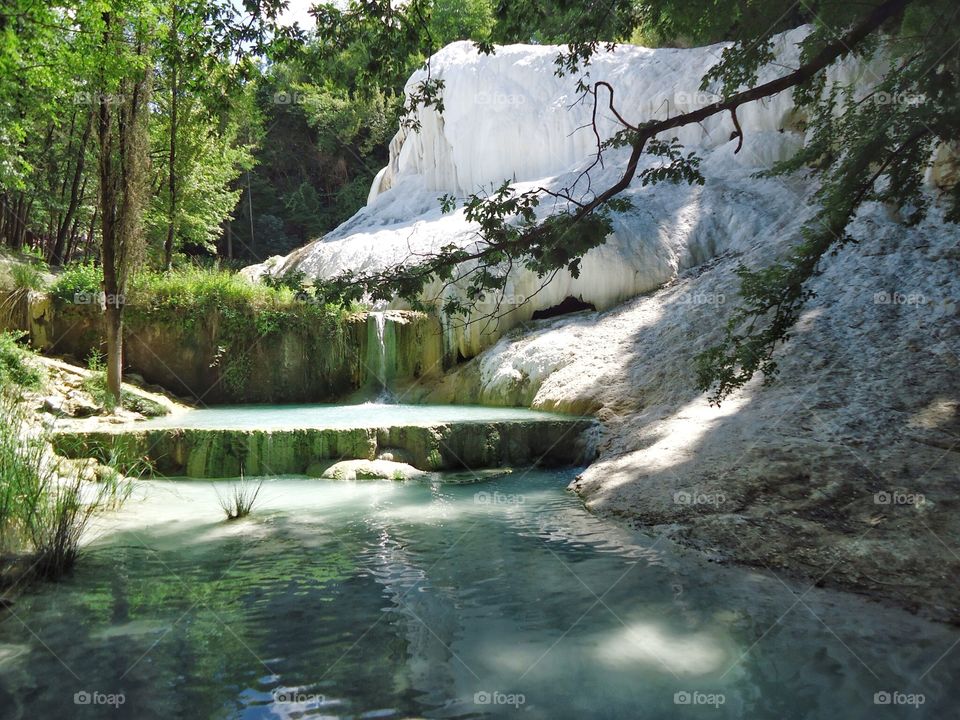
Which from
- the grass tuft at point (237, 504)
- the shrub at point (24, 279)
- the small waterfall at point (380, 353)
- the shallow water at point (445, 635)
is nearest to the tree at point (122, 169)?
the shrub at point (24, 279)

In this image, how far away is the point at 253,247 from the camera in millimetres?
26750

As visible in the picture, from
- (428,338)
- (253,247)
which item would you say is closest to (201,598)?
(428,338)

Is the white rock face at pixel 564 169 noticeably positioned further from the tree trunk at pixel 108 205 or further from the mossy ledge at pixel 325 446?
the tree trunk at pixel 108 205

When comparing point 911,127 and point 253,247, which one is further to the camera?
point 253,247

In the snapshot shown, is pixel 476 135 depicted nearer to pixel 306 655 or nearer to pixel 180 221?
pixel 180 221

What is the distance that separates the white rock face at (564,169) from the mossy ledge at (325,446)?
3.11m

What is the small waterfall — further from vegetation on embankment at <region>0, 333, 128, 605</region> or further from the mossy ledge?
vegetation on embankment at <region>0, 333, 128, 605</region>

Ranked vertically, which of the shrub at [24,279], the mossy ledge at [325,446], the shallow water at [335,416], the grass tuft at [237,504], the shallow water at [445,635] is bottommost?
the shallow water at [445,635]

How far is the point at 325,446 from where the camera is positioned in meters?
8.02

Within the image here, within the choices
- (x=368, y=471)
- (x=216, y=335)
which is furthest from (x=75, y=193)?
(x=368, y=471)

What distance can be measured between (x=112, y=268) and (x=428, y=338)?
18.7 ft

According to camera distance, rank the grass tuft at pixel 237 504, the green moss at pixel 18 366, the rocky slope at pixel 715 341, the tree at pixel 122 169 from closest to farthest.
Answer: the rocky slope at pixel 715 341 → the grass tuft at pixel 237 504 → the tree at pixel 122 169 → the green moss at pixel 18 366

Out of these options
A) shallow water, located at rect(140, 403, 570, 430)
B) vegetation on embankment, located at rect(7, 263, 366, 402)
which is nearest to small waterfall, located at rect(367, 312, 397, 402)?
vegetation on embankment, located at rect(7, 263, 366, 402)

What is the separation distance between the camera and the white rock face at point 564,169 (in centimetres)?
→ 1285
